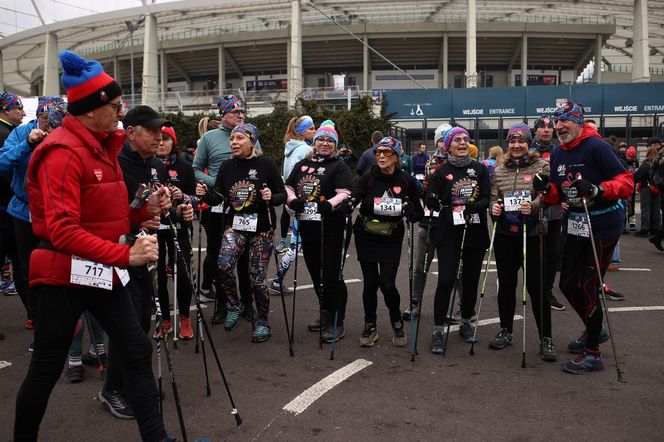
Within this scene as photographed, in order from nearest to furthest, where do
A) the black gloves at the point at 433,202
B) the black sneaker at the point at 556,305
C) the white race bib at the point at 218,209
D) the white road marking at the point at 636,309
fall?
the black gloves at the point at 433,202, the white race bib at the point at 218,209, the white road marking at the point at 636,309, the black sneaker at the point at 556,305

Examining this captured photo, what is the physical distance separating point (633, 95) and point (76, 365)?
89.7 ft

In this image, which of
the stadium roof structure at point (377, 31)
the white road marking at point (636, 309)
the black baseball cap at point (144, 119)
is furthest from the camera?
the stadium roof structure at point (377, 31)

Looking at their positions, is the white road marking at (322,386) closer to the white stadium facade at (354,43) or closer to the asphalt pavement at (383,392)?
the asphalt pavement at (383,392)

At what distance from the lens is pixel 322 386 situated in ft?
13.7

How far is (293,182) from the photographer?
561cm

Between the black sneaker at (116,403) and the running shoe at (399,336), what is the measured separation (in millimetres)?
2504

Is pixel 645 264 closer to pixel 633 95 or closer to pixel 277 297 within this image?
pixel 277 297

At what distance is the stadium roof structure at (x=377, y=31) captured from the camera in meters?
40.6

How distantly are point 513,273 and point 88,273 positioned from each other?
3869 millimetres

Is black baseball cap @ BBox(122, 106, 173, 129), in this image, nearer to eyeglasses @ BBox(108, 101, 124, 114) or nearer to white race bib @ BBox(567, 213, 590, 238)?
eyeglasses @ BBox(108, 101, 124, 114)

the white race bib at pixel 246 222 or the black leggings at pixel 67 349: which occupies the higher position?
the white race bib at pixel 246 222

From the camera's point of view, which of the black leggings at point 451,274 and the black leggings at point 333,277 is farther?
the black leggings at point 333,277

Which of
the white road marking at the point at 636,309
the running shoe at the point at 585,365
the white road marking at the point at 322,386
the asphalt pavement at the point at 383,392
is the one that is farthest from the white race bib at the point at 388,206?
the white road marking at the point at 636,309

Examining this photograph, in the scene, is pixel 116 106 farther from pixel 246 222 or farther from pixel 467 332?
pixel 467 332
